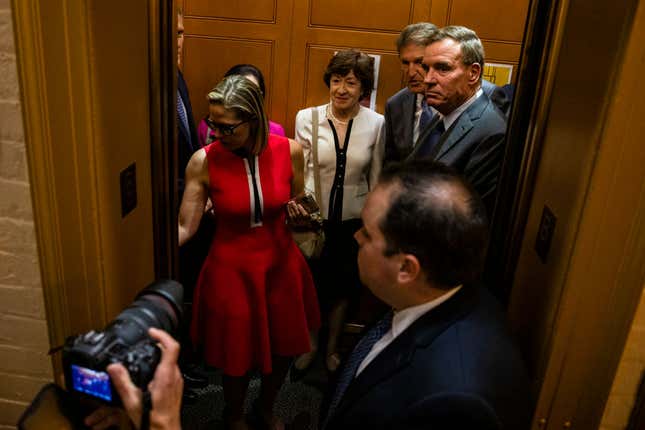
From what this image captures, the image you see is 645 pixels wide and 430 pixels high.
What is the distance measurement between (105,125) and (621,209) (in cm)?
118

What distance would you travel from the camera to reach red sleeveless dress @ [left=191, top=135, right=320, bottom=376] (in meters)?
1.98

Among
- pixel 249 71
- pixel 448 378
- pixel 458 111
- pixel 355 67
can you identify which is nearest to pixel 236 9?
pixel 249 71

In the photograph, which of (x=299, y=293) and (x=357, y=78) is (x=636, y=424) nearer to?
(x=299, y=293)

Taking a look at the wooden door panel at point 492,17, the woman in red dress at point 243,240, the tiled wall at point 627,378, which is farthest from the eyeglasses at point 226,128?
the wooden door panel at point 492,17

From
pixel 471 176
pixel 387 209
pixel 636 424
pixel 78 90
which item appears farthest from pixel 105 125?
pixel 636 424

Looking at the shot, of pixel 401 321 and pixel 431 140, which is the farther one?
pixel 431 140

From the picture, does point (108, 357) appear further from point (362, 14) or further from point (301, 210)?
point (362, 14)

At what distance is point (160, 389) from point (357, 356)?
518 millimetres

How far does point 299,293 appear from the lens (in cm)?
212

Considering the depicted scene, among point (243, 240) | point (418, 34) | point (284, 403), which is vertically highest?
point (418, 34)

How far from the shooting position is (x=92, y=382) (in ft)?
3.11

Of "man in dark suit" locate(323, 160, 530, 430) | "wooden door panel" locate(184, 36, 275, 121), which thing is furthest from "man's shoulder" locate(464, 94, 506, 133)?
"wooden door panel" locate(184, 36, 275, 121)

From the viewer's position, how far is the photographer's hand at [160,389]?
929mm

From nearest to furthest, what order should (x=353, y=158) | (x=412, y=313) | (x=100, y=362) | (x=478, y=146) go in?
1. (x=100, y=362)
2. (x=412, y=313)
3. (x=478, y=146)
4. (x=353, y=158)
